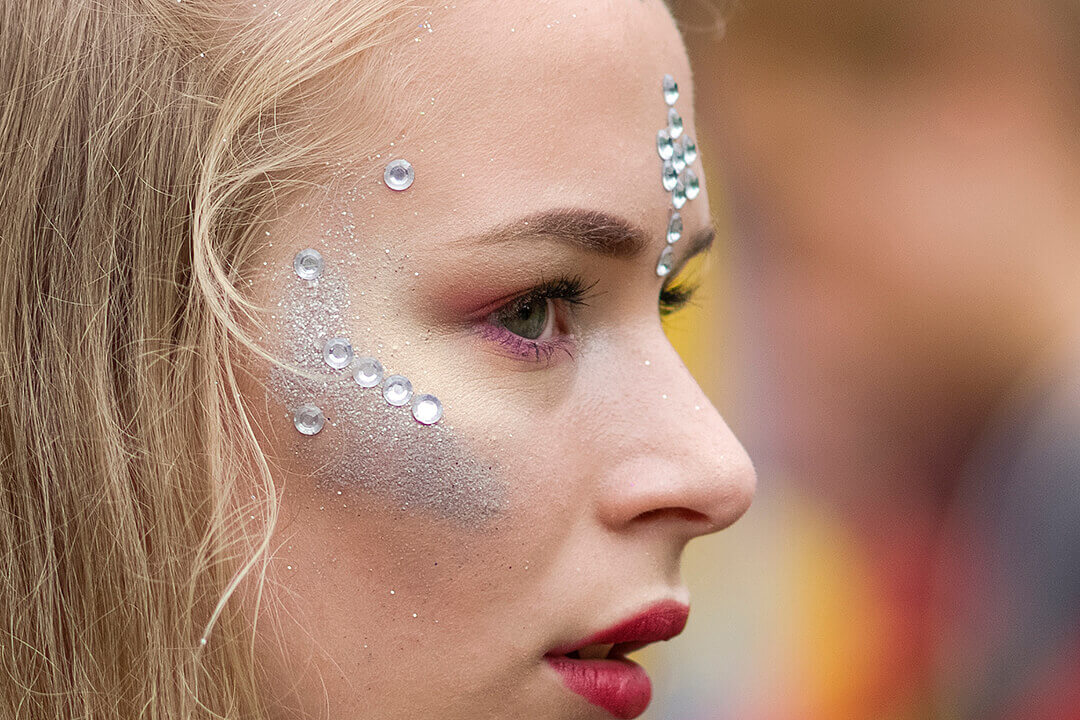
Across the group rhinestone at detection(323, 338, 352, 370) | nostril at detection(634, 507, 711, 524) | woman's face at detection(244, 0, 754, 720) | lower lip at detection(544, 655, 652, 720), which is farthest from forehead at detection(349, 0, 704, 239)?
lower lip at detection(544, 655, 652, 720)

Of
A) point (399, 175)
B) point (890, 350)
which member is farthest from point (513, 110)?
point (890, 350)

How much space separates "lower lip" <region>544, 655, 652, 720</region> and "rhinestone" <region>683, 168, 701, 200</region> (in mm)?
363

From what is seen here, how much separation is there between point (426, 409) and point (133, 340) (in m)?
0.20

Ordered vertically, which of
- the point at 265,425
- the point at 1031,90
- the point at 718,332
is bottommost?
the point at 265,425

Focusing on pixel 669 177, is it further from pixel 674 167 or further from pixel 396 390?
pixel 396 390

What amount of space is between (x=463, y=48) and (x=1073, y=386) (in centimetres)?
140

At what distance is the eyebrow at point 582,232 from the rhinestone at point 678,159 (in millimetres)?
70

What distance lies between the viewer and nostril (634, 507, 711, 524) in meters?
0.76

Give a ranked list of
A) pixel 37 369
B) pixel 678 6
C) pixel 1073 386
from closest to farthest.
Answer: pixel 37 369 < pixel 678 6 < pixel 1073 386

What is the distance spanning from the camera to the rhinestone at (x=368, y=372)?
700 mm

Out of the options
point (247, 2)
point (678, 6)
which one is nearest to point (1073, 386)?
point (678, 6)

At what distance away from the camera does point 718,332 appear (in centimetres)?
175

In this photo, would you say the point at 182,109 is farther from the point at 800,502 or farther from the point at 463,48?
the point at 800,502

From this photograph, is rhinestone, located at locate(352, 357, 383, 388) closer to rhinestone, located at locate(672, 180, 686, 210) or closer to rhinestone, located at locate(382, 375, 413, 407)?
rhinestone, located at locate(382, 375, 413, 407)
